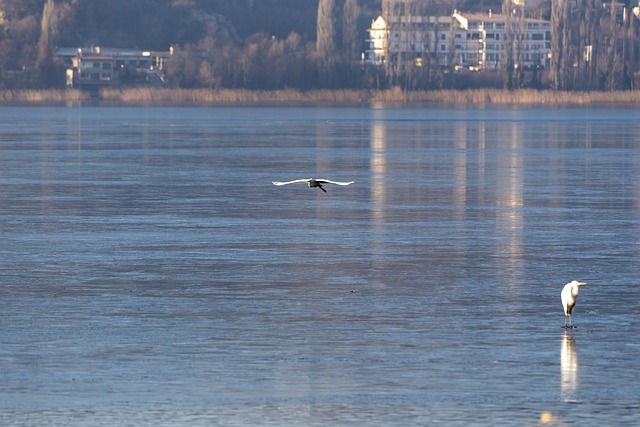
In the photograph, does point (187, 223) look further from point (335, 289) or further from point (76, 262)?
point (335, 289)

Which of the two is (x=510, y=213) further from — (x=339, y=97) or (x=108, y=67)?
(x=108, y=67)

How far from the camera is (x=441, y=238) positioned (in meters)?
22.2

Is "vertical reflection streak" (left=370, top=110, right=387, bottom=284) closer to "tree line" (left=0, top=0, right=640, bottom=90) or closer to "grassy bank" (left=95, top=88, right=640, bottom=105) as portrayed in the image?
"grassy bank" (left=95, top=88, right=640, bottom=105)

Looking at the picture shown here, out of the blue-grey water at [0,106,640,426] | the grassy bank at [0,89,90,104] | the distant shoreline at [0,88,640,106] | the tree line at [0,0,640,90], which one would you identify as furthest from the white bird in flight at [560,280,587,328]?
the grassy bank at [0,89,90,104]

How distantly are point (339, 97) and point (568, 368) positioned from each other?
13768cm

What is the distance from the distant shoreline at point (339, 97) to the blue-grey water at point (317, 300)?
108628 millimetres

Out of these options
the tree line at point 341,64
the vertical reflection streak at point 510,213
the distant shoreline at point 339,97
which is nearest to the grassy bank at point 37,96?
the distant shoreline at point 339,97

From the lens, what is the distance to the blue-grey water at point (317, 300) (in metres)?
11.3

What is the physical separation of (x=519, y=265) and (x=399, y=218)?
6.60 meters

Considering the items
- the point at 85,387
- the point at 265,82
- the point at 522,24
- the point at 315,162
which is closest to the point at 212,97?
the point at 265,82

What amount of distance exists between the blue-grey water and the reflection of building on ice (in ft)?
0.10

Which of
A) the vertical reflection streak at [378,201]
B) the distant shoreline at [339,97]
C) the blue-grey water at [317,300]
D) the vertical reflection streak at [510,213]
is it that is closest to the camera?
the blue-grey water at [317,300]

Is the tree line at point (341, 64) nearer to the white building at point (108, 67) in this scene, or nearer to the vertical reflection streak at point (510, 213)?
the white building at point (108, 67)

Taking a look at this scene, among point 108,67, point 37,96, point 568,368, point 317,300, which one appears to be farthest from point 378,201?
point 108,67
